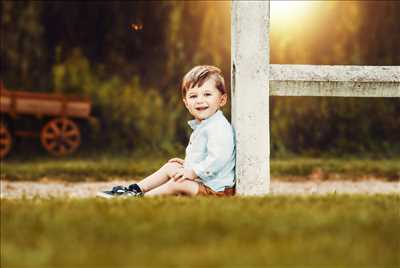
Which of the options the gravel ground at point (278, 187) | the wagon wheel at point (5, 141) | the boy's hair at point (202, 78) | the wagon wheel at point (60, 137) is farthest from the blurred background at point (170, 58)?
the boy's hair at point (202, 78)

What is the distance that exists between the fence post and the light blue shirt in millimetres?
83

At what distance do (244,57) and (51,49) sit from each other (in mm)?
6131

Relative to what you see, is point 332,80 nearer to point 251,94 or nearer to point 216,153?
point 251,94

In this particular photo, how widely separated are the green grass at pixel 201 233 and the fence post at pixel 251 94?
50cm

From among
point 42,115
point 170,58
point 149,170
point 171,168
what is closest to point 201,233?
point 171,168

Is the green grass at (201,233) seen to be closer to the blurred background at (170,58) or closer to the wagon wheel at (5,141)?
the blurred background at (170,58)

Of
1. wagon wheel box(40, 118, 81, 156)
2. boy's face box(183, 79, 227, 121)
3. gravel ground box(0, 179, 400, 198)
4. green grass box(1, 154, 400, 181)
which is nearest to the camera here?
boy's face box(183, 79, 227, 121)

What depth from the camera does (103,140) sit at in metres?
8.84

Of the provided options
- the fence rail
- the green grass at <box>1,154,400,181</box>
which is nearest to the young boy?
the fence rail

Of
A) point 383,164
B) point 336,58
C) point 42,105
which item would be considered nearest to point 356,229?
point 383,164

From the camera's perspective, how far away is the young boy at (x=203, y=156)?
11.7ft

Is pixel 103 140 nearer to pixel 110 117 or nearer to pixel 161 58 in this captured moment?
pixel 110 117

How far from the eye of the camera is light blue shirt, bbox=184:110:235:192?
3559 millimetres

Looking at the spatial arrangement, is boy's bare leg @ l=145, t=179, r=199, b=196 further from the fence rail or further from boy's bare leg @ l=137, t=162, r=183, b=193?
the fence rail
